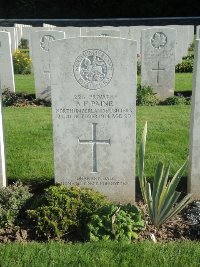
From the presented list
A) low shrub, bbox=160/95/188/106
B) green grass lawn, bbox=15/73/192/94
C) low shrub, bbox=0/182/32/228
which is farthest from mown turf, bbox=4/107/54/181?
low shrub, bbox=160/95/188/106

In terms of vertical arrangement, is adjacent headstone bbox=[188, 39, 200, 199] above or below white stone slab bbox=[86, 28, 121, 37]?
below

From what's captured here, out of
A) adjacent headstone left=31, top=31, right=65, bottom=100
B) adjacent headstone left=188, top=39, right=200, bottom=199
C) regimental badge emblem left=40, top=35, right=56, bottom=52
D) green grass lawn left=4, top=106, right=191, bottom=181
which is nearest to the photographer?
adjacent headstone left=188, top=39, right=200, bottom=199

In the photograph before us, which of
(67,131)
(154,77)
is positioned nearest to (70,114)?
(67,131)

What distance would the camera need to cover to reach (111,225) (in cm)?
407

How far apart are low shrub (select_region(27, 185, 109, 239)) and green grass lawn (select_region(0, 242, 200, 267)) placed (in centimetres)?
26

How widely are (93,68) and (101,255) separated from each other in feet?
5.87

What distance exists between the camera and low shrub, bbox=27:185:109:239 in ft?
13.7

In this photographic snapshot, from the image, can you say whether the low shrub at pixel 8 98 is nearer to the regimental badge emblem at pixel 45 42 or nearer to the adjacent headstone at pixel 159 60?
the regimental badge emblem at pixel 45 42

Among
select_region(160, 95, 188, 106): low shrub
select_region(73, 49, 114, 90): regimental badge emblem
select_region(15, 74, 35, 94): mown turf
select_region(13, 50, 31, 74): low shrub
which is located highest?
select_region(73, 49, 114, 90): regimental badge emblem

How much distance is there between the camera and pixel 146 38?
33.9ft

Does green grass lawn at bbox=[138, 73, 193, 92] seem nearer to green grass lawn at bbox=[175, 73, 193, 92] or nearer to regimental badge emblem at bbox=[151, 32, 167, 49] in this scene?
green grass lawn at bbox=[175, 73, 193, 92]

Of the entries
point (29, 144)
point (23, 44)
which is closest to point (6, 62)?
point (29, 144)

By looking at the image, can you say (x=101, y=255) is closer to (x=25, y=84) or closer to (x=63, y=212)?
(x=63, y=212)
